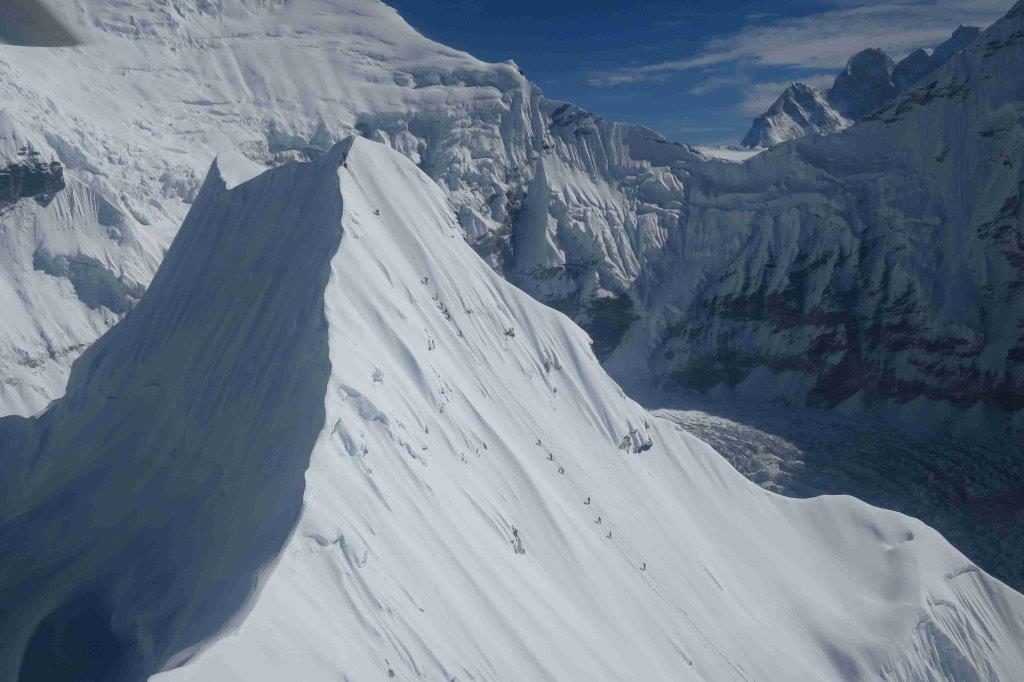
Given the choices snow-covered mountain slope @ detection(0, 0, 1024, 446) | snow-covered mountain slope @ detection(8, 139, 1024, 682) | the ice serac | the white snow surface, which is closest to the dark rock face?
snow-covered mountain slope @ detection(0, 0, 1024, 446)

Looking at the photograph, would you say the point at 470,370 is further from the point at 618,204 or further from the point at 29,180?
the point at 618,204

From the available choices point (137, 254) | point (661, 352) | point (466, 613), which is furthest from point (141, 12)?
point (466, 613)

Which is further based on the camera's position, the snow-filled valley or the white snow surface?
the snow-filled valley

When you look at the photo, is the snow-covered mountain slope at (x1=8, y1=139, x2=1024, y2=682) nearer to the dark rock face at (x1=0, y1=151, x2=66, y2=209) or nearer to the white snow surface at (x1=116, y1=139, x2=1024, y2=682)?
the white snow surface at (x1=116, y1=139, x2=1024, y2=682)

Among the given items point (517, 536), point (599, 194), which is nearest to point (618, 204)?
point (599, 194)

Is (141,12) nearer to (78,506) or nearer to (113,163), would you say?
(113,163)

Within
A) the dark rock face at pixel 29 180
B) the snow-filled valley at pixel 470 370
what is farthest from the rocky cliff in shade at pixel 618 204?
the dark rock face at pixel 29 180
